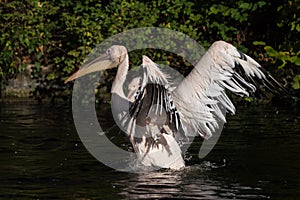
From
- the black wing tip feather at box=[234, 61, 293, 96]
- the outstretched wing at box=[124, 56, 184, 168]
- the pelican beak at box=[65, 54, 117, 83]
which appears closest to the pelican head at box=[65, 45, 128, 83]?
the pelican beak at box=[65, 54, 117, 83]

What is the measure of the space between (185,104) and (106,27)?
329 inches

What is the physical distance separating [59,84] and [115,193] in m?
10.8

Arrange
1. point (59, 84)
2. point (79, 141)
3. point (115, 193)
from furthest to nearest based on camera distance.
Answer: point (59, 84)
point (79, 141)
point (115, 193)

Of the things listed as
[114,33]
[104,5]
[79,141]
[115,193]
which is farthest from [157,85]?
[104,5]

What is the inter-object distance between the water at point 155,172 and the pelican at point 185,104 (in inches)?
15.2

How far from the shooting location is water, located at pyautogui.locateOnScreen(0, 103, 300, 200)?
7812 millimetres

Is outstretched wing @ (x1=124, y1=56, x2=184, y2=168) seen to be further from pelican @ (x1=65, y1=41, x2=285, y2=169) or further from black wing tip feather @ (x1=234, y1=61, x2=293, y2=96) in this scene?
black wing tip feather @ (x1=234, y1=61, x2=293, y2=96)

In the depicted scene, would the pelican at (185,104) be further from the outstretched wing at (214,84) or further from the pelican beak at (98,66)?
the pelican beak at (98,66)

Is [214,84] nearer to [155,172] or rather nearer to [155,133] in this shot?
[155,133]

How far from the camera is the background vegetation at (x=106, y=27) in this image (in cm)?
1742

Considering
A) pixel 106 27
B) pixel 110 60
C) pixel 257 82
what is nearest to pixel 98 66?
pixel 110 60

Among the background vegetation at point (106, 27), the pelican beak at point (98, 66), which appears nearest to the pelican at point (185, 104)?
the pelican beak at point (98, 66)

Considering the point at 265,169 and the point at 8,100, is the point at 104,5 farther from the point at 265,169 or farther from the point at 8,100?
the point at 265,169

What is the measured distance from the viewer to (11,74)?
1841 cm
